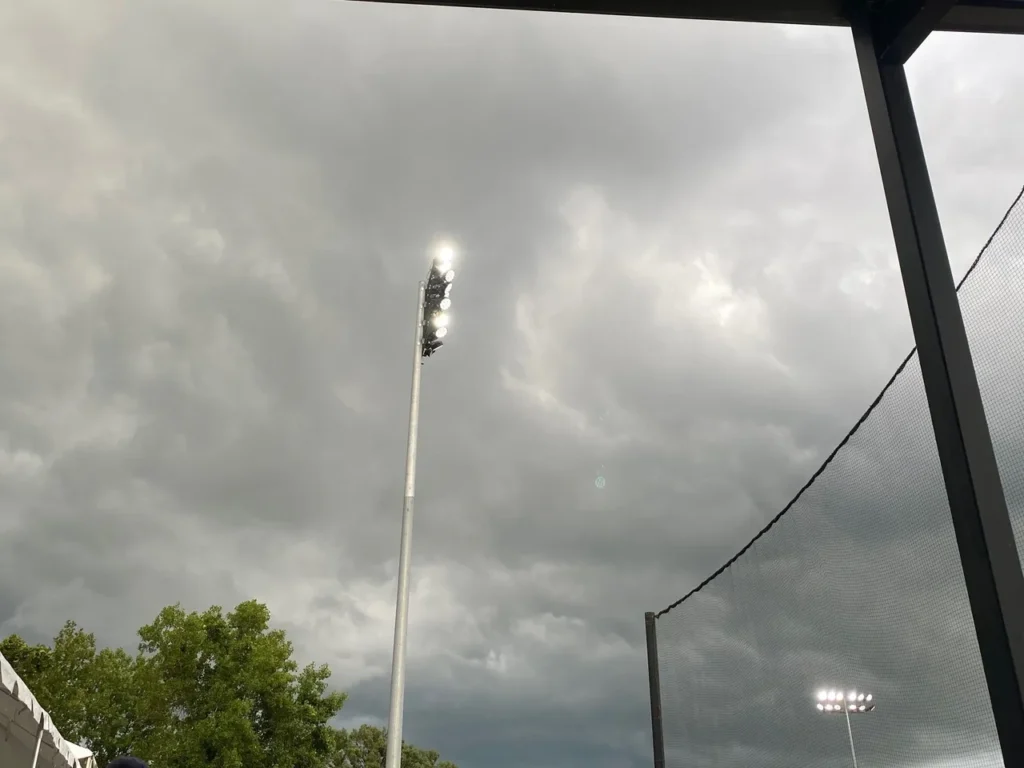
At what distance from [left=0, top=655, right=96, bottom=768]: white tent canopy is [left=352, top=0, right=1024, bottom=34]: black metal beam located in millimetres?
5835

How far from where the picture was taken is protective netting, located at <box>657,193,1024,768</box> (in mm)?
3168

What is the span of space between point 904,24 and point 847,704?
5.08 meters

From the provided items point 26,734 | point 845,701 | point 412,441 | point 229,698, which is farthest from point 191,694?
point 845,701

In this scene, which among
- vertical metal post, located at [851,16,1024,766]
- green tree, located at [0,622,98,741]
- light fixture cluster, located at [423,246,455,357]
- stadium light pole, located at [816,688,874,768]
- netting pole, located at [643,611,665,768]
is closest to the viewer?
vertical metal post, located at [851,16,1024,766]

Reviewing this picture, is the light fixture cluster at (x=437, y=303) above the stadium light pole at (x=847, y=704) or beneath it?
above

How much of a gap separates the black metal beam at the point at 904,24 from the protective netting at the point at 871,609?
1330 mm

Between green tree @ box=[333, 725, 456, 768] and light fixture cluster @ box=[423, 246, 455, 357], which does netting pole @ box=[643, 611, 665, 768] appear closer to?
light fixture cluster @ box=[423, 246, 455, 357]

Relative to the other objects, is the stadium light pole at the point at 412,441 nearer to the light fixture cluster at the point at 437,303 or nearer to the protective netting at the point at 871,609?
the light fixture cluster at the point at 437,303

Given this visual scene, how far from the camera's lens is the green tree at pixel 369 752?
3962 centimetres

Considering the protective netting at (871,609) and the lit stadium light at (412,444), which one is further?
the lit stadium light at (412,444)

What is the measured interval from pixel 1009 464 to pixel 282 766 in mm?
22020

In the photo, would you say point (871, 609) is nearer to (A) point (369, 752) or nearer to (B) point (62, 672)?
(B) point (62, 672)

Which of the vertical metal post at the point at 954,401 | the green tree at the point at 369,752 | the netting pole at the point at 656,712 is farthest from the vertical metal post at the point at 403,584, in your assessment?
the green tree at the point at 369,752

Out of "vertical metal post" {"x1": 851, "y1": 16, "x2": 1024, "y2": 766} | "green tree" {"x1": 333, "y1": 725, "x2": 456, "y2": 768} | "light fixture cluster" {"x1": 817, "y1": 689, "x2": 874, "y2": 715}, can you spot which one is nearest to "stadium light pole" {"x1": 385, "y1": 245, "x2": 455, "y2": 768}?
"light fixture cluster" {"x1": 817, "y1": 689, "x2": 874, "y2": 715}
